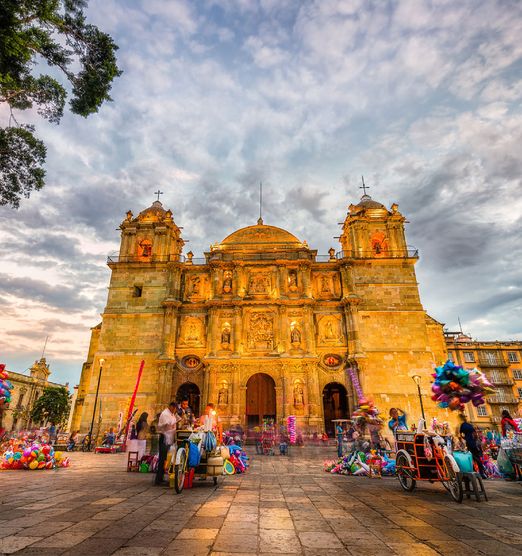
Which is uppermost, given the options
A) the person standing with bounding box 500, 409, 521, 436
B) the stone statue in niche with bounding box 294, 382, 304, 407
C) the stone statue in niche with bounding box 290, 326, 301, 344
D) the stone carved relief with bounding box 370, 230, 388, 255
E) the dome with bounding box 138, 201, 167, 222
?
the dome with bounding box 138, 201, 167, 222

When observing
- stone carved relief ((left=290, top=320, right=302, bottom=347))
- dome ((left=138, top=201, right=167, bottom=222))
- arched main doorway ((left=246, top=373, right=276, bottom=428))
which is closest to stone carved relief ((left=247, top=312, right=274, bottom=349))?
stone carved relief ((left=290, top=320, right=302, bottom=347))

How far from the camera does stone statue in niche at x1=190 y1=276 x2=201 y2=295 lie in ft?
90.3

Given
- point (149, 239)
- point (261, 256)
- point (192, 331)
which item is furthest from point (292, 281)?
point (149, 239)

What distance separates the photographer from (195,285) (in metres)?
27.7

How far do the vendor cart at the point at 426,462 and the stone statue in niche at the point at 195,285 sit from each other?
21479 millimetres

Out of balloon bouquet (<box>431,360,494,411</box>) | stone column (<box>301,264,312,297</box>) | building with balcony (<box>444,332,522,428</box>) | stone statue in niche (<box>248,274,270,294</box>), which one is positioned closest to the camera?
balloon bouquet (<box>431,360,494,411</box>)

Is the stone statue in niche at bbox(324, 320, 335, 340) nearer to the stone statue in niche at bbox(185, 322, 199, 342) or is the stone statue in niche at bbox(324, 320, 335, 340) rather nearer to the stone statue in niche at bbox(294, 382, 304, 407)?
the stone statue in niche at bbox(294, 382, 304, 407)

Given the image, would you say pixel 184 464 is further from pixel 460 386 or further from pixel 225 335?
pixel 225 335

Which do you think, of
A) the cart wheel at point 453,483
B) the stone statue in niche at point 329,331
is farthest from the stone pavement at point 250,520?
the stone statue in niche at point 329,331

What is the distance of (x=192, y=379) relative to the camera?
80.8 feet

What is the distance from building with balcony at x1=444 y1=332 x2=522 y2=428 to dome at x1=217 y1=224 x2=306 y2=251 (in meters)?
24.9

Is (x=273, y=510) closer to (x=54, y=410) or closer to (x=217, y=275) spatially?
(x=217, y=275)

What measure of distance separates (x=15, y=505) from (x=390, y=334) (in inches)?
927

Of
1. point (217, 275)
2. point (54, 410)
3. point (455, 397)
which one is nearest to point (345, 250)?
point (217, 275)
